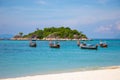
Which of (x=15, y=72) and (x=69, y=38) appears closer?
(x=15, y=72)

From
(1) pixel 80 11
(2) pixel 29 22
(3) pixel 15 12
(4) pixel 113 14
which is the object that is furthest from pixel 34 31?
(4) pixel 113 14

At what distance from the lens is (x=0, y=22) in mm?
5555

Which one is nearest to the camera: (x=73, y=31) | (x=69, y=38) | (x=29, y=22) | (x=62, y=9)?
(x=29, y=22)

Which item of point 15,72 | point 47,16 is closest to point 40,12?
point 47,16

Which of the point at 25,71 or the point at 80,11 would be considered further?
the point at 80,11

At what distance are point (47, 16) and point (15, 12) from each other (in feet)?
2.90

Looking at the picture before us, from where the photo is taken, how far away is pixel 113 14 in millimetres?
7500

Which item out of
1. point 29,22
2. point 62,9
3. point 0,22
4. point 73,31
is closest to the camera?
point 0,22

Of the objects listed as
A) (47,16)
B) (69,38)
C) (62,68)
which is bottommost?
(62,68)

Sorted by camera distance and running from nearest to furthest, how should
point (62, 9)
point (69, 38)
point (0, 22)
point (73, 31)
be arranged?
point (0, 22) < point (62, 9) < point (73, 31) < point (69, 38)

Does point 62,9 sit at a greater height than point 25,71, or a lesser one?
greater

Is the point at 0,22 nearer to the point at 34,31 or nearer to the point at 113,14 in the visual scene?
the point at 34,31

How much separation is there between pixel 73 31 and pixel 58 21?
819 millimetres

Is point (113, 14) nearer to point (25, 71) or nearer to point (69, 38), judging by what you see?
point (69, 38)
